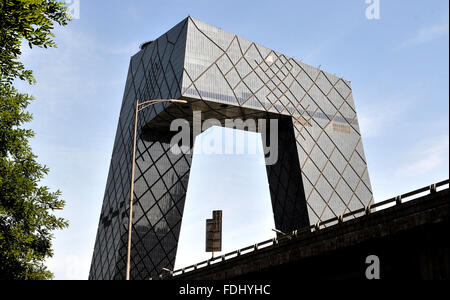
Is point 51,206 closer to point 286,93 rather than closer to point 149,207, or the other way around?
point 149,207

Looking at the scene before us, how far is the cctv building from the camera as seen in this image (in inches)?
2916

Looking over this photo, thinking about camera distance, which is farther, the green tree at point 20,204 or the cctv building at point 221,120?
the cctv building at point 221,120

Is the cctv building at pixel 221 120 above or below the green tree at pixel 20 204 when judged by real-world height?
above

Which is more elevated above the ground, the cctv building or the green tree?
the cctv building

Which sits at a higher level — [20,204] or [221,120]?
[221,120]

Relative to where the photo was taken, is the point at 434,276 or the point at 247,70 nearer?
the point at 434,276

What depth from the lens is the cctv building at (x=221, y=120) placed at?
74062 millimetres

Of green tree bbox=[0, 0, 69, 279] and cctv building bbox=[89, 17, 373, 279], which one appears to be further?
cctv building bbox=[89, 17, 373, 279]

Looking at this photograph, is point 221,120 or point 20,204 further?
point 221,120

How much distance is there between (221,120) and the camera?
77438mm

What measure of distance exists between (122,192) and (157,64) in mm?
20377
